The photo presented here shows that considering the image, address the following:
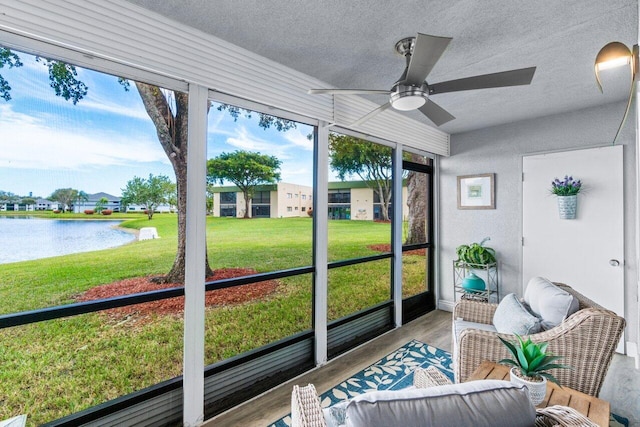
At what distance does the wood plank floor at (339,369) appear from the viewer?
7.13 ft

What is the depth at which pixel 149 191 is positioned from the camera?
2.18 m

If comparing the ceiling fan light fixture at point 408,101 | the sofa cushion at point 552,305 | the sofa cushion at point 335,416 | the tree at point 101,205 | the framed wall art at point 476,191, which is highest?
the ceiling fan light fixture at point 408,101

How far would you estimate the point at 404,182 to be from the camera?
162 inches


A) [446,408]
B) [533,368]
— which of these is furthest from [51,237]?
[533,368]

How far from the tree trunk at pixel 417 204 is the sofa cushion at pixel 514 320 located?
5.97 feet

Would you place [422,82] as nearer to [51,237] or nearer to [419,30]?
[419,30]

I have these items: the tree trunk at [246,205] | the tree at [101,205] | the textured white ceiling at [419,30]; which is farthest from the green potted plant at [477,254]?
the tree at [101,205]

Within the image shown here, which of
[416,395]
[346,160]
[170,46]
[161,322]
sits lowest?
[161,322]

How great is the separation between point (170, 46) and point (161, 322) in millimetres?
2008

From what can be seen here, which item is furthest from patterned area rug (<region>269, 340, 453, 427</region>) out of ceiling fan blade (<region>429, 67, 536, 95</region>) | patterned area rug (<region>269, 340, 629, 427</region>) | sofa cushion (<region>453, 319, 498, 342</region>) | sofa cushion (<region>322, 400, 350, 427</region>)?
ceiling fan blade (<region>429, 67, 536, 95</region>)

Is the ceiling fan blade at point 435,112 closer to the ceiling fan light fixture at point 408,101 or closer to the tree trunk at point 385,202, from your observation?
the ceiling fan light fixture at point 408,101

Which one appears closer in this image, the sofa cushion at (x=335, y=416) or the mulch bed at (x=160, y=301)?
the sofa cushion at (x=335, y=416)

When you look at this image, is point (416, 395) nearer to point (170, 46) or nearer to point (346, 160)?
point (170, 46)

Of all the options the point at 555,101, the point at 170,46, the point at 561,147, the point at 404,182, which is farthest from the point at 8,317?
the point at 561,147
